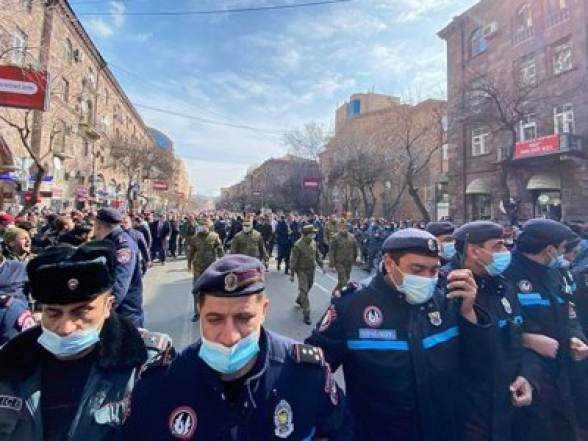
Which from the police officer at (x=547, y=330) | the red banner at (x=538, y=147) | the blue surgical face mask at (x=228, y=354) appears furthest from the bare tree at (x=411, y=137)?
the blue surgical face mask at (x=228, y=354)

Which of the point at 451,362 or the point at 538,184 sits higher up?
the point at 538,184

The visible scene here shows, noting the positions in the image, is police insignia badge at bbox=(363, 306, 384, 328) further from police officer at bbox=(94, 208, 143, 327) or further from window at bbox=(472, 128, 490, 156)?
window at bbox=(472, 128, 490, 156)

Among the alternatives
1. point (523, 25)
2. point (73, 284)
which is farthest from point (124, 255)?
point (523, 25)

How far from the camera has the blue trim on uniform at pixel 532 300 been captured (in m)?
2.80

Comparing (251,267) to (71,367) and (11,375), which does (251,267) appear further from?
(11,375)

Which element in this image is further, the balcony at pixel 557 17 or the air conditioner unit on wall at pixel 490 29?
the air conditioner unit on wall at pixel 490 29

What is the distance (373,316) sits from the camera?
2.05 m

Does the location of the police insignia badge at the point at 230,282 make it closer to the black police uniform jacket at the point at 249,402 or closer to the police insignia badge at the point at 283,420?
the black police uniform jacket at the point at 249,402

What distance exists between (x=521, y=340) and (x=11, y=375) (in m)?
2.93

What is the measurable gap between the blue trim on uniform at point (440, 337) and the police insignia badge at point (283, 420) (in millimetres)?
851

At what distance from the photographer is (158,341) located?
6.10ft

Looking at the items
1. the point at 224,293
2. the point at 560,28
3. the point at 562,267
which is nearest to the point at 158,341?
the point at 224,293

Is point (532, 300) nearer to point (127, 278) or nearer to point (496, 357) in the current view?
point (496, 357)

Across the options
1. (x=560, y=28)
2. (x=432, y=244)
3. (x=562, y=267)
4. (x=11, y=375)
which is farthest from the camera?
(x=560, y=28)
